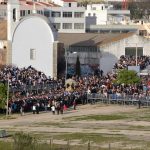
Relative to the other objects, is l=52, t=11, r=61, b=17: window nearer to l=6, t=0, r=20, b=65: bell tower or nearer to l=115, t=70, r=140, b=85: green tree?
l=6, t=0, r=20, b=65: bell tower

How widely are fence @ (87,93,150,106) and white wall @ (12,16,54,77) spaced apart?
14.2 m

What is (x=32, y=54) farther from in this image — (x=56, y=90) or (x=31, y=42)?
(x=56, y=90)

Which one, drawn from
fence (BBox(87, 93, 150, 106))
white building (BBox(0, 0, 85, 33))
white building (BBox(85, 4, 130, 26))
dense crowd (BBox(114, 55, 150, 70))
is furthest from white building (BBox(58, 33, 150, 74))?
white building (BBox(85, 4, 130, 26))

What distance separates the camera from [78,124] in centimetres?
6259

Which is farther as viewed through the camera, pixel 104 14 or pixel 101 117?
pixel 104 14

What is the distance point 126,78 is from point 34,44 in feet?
49.0

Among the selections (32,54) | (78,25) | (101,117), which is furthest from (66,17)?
(101,117)

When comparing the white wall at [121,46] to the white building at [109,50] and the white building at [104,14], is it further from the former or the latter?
the white building at [104,14]

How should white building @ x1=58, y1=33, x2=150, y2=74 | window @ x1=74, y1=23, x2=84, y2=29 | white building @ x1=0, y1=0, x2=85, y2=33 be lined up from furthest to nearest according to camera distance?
window @ x1=74, y1=23, x2=84, y2=29 < white building @ x1=0, y1=0, x2=85, y2=33 < white building @ x1=58, y1=33, x2=150, y2=74

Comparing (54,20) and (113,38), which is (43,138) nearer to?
(113,38)

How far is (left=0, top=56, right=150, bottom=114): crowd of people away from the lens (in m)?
70.2

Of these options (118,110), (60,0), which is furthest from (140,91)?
(60,0)

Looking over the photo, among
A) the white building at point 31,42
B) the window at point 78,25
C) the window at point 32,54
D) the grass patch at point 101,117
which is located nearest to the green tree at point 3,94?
the grass patch at point 101,117

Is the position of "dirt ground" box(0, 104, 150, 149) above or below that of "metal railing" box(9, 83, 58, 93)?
below
